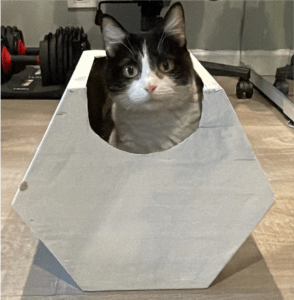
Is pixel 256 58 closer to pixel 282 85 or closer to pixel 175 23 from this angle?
pixel 282 85

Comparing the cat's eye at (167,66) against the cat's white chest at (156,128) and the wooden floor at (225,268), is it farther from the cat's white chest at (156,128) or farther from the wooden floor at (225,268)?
the wooden floor at (225,268)

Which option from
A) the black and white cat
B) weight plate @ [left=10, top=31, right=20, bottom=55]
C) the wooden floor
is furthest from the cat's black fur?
weight plate @ [left=10, top=31, right=20, bottom=55]

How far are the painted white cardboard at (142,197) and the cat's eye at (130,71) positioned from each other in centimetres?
7

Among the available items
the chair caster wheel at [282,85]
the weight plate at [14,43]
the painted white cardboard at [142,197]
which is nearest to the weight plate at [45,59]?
the weight plate at [14,43]

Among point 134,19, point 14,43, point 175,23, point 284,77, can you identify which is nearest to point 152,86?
point 175,23

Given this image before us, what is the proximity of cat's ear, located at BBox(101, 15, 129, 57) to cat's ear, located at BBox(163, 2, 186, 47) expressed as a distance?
0.08m

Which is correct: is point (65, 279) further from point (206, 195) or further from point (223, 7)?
point (223, 7)

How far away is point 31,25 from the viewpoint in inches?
98.7

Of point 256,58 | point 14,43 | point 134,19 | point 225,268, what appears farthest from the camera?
point 134,19

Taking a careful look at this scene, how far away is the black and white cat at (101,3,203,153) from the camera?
64 centimetres

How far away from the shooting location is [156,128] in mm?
641

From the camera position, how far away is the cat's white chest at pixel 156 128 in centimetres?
64

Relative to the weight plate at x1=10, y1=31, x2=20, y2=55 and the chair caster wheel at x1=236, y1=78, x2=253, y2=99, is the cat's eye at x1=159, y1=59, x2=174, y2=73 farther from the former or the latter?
the weight plate at x1=10, y1=31, x2=20, y2=55

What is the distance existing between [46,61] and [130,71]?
4.92ft
